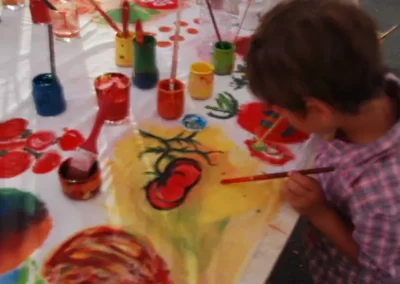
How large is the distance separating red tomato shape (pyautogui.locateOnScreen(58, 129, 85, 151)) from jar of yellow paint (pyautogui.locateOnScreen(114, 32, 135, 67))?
0.28 m

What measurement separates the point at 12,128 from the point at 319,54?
595 mm

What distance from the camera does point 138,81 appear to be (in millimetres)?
1020

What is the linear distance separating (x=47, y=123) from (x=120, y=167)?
0.20 metres

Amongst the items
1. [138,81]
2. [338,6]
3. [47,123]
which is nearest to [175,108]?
[138,81]

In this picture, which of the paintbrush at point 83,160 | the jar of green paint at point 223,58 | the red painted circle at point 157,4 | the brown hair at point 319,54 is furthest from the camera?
the red painted circle at point 157,4

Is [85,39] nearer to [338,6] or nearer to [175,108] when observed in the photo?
[175,108]

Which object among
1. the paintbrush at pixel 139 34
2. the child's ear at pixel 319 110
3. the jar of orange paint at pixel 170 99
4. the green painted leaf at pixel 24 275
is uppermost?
the child's ear at pixel 319 110

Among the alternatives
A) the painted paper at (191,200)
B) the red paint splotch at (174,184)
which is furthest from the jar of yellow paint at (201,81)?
the red paint splotch at (174,184)

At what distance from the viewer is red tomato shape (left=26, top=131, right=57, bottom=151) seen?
2.75 feet

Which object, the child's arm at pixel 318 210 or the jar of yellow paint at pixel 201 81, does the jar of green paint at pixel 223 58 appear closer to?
the jar of yellow paint at pixel 201 81

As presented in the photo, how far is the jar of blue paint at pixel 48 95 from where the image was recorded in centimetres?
89

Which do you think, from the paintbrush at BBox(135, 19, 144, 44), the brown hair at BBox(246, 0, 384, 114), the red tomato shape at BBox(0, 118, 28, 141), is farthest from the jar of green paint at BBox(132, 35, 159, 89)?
the brown hair at BBox(246, 0, 384, 114)

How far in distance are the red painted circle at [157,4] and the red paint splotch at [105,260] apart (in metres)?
0.89

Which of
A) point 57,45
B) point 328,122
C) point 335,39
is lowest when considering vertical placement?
point 57,45
